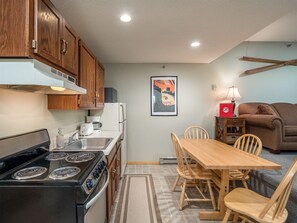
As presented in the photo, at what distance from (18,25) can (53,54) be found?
354 mm

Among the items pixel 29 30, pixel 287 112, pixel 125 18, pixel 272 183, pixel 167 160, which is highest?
pixel 125 18

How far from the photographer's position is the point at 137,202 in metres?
2.69

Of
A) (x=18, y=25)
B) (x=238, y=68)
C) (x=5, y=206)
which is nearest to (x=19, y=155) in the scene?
(x=5, y=206)

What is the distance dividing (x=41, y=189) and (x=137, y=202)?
1.79m

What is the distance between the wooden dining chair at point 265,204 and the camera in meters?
1.45

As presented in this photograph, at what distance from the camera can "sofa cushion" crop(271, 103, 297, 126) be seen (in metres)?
3.93

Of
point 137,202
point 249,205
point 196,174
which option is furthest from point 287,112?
point 137,202

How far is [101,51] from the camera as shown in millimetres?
3467

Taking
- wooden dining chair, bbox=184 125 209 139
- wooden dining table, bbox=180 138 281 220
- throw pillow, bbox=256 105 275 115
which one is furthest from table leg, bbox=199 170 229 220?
throw pillow, bbox=256 105 275 115

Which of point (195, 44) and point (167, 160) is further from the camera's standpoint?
point (167, 160)

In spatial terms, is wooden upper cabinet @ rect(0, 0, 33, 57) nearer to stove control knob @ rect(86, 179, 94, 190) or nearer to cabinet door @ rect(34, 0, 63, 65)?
cabinet door @ rect(34, 0, 63, 65)

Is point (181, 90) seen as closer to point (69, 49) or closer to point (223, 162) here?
point (223, 162)

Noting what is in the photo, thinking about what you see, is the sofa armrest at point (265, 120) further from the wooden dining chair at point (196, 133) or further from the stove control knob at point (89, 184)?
the stove control knob at point (89, 184)

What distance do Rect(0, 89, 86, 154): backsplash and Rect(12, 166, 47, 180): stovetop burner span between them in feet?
0.99
